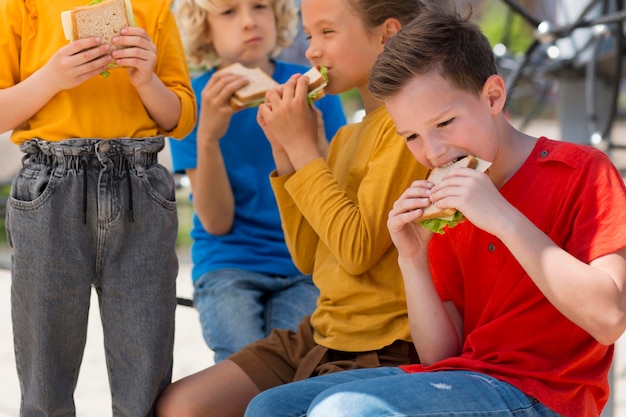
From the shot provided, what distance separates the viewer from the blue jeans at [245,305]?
7.68 feet

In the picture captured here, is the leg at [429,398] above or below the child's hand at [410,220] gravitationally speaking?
below

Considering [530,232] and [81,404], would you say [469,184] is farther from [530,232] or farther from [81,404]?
[81,404]

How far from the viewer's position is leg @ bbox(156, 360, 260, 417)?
1906mm

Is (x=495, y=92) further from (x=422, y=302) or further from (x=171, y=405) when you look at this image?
(x=171, y=405)

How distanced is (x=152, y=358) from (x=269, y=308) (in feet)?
1.96

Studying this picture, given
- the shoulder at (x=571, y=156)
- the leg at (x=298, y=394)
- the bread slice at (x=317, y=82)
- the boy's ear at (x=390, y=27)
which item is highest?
the boy's ear at (x=390, y=27)

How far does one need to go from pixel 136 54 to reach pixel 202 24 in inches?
33.8

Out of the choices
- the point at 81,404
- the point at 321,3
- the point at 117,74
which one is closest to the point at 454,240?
the point at 321,3

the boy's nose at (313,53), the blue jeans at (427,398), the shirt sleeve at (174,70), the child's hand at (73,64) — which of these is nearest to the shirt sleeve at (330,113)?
the boy's nose at (313,53)

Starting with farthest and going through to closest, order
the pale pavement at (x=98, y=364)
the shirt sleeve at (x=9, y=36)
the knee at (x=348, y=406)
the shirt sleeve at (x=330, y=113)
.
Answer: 1. the pale pavement at (x=98, y=364)
2. the shirt sleeve at (x=330, y=113)
3. the shirt sleeve at (x=9, y=36)
4. the knee at (x=348, y=406)

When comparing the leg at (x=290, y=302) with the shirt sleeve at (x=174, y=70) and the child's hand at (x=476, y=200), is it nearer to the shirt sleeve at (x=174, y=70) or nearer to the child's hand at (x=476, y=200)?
the shirt sleeve at (x=174, y=70)

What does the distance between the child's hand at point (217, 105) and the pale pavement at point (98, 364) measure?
43.5 inches

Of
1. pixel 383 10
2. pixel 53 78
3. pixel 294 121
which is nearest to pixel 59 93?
pixel 53 78

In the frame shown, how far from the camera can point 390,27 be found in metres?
2.05
